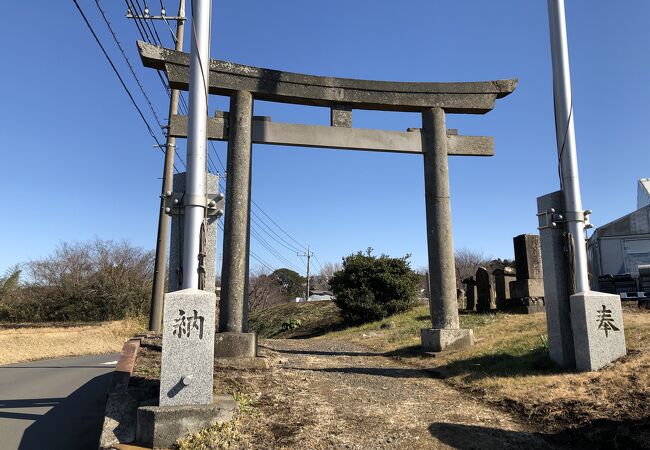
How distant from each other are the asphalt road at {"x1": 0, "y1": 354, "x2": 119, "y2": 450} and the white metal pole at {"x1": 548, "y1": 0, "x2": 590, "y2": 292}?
7129 millimetres

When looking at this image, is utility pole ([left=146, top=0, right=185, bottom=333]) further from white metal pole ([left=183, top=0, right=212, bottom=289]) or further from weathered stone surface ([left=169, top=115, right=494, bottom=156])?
white metal pole ([left=183, top=0, right=212, bottom=289])

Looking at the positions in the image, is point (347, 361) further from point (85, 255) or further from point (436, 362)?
point (85, 255)

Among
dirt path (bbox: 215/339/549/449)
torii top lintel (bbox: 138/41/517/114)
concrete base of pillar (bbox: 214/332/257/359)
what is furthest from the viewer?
torii top lintel (bbox: 138/41/517/114)

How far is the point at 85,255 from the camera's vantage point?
35.0m

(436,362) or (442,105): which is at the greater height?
(442,105)

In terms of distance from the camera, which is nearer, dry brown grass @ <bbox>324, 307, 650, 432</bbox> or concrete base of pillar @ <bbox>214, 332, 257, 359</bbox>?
dry brown grass @ <bbox>324, 307, 650, 432</bbox>

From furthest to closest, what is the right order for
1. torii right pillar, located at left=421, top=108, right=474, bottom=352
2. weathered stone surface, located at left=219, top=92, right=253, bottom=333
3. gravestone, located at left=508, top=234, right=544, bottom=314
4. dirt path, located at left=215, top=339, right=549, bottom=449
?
1. gravestone, located at left=508, top=234, right=544, bottom=314
2. torii right pillar, located at left=421, top=108, right=474, bottom=352
3. weathered stone surface, located at left=219, top=92, right=253, bottom=333
4. dirt path, located at left=215, top=339, right=549, bottom=449

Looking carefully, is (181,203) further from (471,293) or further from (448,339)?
(471,293)

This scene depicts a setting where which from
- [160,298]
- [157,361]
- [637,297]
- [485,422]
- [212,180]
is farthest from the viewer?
[160,298]

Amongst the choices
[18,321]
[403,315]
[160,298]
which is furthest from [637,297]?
[18,321]

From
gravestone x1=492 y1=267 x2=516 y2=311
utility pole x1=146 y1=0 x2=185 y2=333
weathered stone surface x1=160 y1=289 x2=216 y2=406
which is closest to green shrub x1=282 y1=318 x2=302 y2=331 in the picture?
utility pole x1=146 y1=0 x2=185 y2=333

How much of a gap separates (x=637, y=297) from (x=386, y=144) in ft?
33.2

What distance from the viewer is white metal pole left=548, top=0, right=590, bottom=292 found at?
22.9 feet

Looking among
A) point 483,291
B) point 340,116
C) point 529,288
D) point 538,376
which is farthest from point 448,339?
point 483,291
